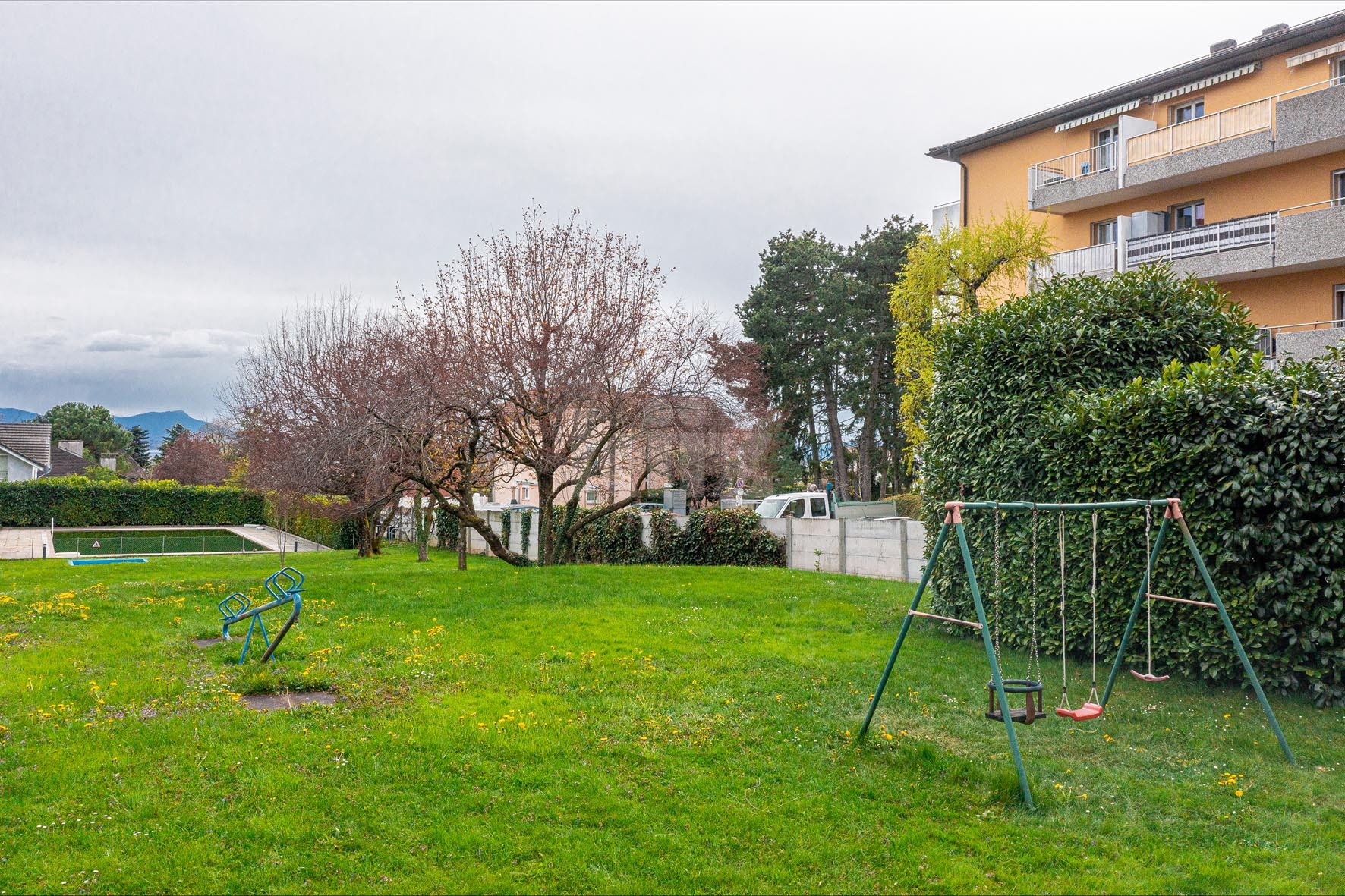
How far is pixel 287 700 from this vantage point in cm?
880


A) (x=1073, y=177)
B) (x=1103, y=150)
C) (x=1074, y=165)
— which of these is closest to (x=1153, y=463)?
(x=1073, y=177)

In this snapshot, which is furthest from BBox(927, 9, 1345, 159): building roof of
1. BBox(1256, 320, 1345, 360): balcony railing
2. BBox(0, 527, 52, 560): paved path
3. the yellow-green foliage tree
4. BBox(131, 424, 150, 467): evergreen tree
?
BBox(131, 424, 150, 467): evergreen tree

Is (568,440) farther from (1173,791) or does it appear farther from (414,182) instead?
(1173,791)

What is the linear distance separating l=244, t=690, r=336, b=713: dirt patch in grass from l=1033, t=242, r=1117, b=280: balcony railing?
75.5 feet

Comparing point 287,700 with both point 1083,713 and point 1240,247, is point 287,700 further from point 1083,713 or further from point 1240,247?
point 1240,247

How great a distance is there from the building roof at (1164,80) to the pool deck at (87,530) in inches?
1089

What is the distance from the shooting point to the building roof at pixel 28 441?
58.1 metres

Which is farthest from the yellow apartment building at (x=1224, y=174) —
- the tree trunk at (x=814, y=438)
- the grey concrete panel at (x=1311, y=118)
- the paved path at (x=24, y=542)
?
the paved path at (x=24, y=542)

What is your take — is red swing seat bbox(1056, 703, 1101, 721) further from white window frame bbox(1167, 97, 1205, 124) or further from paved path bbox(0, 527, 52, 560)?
paved path bbox(0, 527, 52, 560)

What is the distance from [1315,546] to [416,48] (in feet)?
49.8

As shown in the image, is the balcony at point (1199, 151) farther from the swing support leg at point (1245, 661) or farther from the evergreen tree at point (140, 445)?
the evergreen tree at point (140, 445)

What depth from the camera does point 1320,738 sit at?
816 cm

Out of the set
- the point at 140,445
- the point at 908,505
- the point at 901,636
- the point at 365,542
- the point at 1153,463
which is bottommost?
the point at 365,542

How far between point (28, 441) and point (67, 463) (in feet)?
69.4
